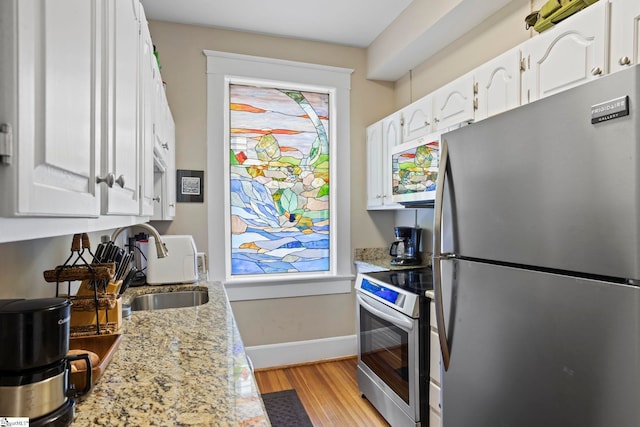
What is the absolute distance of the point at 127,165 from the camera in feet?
2.93

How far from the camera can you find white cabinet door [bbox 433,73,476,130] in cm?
200

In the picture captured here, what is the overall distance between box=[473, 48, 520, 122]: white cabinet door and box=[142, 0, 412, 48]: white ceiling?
104 centimetres

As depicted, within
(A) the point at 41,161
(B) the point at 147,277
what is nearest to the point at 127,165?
(A) the point at 41,161

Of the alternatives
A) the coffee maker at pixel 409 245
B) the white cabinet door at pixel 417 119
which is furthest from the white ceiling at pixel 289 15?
the coffee maker at pixel 409 245

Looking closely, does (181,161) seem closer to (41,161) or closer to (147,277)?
(147,277)

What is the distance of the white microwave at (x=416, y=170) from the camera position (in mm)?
2062

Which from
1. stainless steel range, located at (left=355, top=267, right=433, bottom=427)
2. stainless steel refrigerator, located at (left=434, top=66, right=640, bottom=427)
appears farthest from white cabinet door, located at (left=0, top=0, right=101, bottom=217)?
stainless steel range, located at (left=355, top=267, right=433, bottom=427)

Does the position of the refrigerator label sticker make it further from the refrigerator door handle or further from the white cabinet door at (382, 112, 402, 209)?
the white cabinet door at (382, 112, 402, 209)

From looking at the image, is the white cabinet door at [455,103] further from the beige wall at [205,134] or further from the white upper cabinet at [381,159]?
the beige wall at [205,134]

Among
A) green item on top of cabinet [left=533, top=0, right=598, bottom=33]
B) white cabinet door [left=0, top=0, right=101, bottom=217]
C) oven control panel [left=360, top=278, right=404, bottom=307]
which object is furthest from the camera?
oven control panel [left=360, top=278, right=404, bottom=307]

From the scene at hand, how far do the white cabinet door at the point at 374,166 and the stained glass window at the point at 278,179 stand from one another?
383 mm

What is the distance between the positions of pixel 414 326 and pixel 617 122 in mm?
1320

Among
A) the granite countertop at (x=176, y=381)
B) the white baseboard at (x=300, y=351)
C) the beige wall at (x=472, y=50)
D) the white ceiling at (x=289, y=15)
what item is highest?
the white ceiling at (x=289, y=15)

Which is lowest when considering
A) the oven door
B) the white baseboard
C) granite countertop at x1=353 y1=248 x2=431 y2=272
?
the white baseboard
